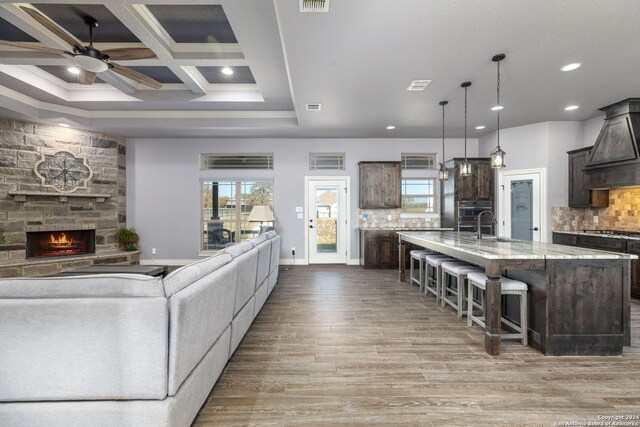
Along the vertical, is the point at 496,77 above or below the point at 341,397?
above

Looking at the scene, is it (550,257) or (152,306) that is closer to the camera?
(152,306)

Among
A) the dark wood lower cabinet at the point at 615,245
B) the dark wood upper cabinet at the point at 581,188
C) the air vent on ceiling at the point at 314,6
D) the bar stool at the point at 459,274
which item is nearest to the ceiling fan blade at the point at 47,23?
the air vent on ceiling at the point at 314,6

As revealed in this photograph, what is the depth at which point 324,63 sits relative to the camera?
3242mm

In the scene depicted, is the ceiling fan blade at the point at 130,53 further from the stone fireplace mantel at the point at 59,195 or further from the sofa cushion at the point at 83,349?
the stone fireplace mantel at the point at 59,195

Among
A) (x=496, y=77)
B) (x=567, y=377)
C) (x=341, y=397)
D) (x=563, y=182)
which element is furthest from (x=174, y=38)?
(x=563, y=182)

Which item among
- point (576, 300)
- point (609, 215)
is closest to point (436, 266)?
point (576, 300)

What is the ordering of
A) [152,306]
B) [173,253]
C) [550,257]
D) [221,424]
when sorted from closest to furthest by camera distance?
[152,306] → [221,424] → [550,257] → [173,253]

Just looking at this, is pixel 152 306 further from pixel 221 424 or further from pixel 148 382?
pixel 221 424

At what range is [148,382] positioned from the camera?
1.40 m

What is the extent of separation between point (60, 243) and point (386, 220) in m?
6.71

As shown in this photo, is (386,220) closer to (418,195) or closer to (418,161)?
(418,195)

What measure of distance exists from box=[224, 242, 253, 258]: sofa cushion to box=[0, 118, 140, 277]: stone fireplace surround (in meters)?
4.48

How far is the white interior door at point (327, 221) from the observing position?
6645mm

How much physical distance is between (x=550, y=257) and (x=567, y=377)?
926 millimetres
